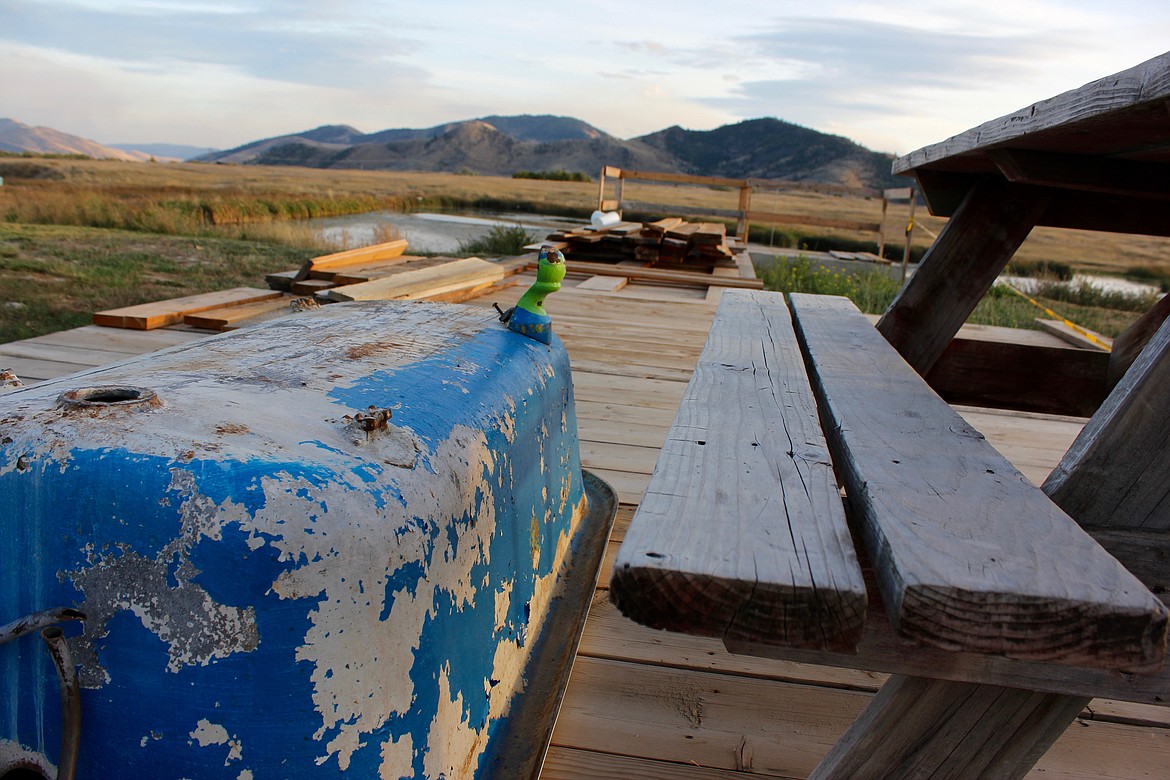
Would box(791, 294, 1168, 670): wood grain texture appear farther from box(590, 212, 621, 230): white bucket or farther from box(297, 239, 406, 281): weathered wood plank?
box(590, 212, 621, 230): white bucket

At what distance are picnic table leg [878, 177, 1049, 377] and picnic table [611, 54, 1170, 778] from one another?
598mm

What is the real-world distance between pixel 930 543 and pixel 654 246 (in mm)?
8272

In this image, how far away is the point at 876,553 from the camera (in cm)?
87

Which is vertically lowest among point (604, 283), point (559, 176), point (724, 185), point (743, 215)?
point (604, 283)

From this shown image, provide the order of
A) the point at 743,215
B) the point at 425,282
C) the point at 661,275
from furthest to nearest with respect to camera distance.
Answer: the point at 743,215 → the point at 661,275 → the point at 425,282

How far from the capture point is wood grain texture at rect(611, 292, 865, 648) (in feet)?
2.57

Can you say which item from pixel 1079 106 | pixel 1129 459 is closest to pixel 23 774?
pixel 1129 459

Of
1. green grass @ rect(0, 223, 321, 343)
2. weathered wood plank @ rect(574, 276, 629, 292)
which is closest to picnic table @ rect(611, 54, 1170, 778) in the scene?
green grass @ rect(0, 223, 321, 343)

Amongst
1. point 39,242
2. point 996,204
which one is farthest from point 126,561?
point 39,242

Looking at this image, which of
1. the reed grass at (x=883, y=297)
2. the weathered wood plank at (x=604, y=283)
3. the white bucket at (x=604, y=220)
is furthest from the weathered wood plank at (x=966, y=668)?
the white bucket at (x=604, y=220)

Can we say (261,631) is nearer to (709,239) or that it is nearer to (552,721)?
(552,721)

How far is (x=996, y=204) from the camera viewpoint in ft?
8.01

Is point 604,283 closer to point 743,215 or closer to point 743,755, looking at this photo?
point 743,755

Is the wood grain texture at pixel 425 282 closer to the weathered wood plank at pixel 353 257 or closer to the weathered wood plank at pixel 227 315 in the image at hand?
the weathered wood plank at pixel 227 315
